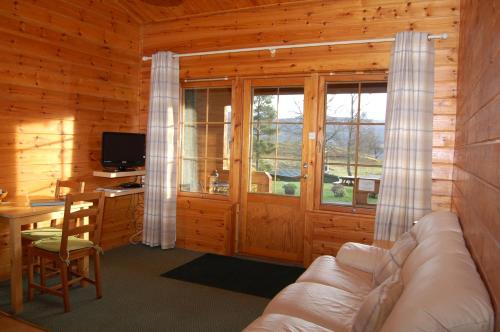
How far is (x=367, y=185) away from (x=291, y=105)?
119 cm

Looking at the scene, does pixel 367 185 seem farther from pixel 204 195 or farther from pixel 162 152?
pixel 162 152

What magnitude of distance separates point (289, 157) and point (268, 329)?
2683 millimetres

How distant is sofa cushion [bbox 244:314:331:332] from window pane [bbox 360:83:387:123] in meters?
2.58

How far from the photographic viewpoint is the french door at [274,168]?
4.13 metres

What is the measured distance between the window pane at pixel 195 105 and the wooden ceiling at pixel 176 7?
94 cm

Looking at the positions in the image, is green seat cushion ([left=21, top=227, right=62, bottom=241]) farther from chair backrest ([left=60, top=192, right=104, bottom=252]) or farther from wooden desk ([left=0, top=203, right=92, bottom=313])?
chair backrest ([left=60, top=192, right=104, bottom=252])

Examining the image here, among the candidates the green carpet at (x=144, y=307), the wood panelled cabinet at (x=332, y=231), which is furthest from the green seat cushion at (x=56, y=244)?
the wood panelled cabinet at (x=332, y=231)

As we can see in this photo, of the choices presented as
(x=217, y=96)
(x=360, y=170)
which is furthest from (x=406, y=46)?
(x=217, y=96)

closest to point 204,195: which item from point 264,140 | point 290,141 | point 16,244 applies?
point 264,140

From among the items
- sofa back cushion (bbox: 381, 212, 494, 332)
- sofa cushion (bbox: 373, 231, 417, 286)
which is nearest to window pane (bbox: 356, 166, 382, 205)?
sofa cushion (bbox: 373, 231, 417, 286)

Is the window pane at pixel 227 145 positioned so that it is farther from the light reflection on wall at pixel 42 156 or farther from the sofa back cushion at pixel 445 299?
the sofa back cushion at pixel 445 299

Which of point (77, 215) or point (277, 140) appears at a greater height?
point (277, 140)

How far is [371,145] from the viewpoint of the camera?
3.85 metres

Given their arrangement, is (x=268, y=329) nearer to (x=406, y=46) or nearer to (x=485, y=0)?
(x=485, y=0)
